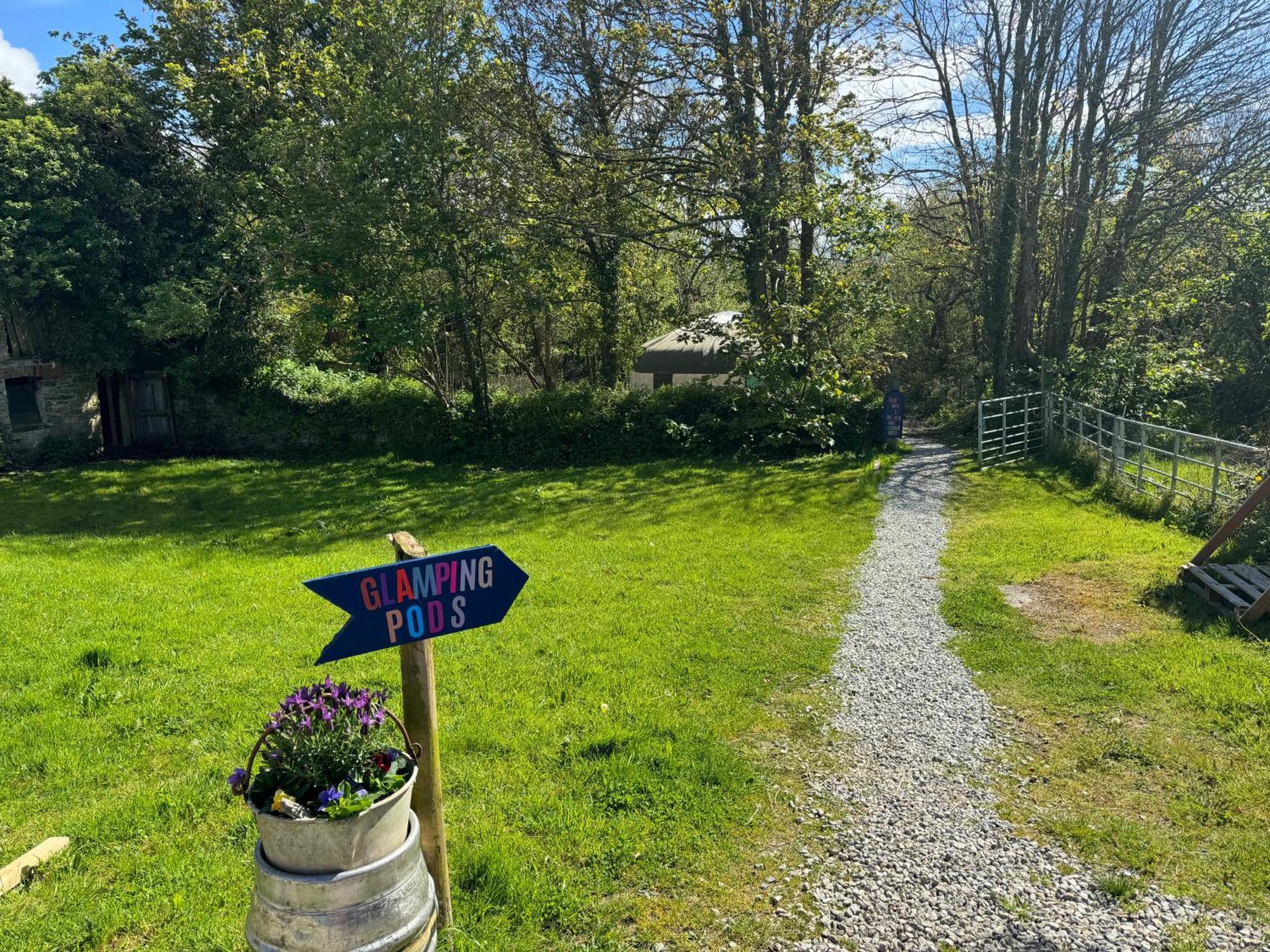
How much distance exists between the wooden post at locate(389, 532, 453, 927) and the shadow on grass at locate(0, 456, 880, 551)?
7136 mm

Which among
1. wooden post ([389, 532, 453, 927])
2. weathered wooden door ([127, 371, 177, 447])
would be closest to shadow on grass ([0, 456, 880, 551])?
weathered wooden door ([127, 371, 177, 447])

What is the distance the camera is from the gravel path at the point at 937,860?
308 cm

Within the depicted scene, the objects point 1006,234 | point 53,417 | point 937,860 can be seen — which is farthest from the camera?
point 1006,234

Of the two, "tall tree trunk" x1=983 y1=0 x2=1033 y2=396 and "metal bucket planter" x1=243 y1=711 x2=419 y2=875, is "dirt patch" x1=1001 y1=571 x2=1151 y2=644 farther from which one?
"tall tree trunk" x1=983 y1=0 x2=1033 y2=396

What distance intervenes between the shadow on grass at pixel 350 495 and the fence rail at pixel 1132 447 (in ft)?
10.7

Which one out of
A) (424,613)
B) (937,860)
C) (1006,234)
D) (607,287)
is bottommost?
(937,860)

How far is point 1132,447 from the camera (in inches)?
495

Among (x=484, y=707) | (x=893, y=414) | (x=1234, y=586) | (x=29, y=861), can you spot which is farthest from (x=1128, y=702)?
→ (x=893, y=414)

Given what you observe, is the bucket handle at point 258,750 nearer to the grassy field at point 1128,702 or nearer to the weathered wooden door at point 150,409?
the grassy field at point 1128,702

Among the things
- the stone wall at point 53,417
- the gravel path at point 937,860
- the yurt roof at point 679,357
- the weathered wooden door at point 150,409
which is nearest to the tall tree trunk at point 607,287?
the yurt roof at point 679,357

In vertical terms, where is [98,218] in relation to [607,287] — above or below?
above

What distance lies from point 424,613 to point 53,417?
1750 centimetres

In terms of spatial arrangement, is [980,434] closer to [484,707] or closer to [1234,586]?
[1234,586]

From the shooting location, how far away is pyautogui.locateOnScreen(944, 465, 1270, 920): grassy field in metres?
3.58
